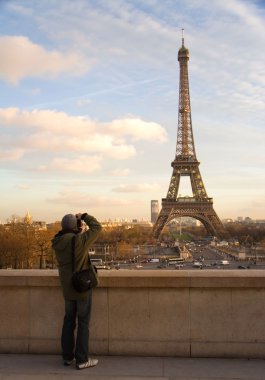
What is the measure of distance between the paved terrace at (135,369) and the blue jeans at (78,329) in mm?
165

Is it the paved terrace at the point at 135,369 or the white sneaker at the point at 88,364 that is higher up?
the white sneaker at the point at 88,364

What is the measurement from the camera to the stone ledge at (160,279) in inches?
247

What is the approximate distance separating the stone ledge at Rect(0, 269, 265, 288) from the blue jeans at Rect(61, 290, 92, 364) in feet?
2.14

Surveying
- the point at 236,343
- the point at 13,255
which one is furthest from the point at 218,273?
the point at 13,255

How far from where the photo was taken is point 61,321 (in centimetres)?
651

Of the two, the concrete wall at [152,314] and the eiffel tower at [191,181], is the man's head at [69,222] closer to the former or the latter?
the concrete wall at [152,314]

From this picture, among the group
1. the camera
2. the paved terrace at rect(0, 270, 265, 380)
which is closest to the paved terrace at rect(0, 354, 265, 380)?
the paved terrace at rect(0, 270, 265, 380)

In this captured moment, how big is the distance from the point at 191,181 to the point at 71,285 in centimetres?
9435

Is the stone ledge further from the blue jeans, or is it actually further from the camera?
the camera

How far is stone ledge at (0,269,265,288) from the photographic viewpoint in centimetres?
627

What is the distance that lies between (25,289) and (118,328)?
4.32 feet

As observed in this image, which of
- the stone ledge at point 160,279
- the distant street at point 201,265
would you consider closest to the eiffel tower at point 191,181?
the distant street at point 201,265

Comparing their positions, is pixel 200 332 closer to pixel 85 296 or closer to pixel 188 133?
pixel 85 296

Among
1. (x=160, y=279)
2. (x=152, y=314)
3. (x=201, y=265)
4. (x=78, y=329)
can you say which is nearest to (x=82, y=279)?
(x=78, y=329)
